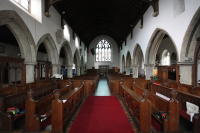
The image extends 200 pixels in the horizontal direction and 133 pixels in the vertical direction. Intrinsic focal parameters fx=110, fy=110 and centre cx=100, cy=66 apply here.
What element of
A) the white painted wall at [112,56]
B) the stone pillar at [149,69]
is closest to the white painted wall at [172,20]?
the stone pillar at [149,69]

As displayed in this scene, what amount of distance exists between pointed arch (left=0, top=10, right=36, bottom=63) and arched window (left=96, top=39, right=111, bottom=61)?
49.6ft

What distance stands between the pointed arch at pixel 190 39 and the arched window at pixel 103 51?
620 inches

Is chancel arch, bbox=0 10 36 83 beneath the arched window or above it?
beneath

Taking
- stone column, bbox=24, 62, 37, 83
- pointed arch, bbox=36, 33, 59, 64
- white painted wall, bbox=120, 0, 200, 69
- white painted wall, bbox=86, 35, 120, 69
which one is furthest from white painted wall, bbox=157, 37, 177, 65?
stone column, bbox=24, 62, 37, 83

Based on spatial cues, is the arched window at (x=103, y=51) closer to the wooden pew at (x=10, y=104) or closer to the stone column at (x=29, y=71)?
the stone column at (x=29, y=71)

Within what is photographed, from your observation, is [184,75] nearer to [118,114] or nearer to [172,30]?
[172,30]

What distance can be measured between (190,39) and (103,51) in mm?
16096

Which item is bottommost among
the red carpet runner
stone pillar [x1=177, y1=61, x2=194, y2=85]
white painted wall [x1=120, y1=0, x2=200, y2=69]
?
the red carpet runner

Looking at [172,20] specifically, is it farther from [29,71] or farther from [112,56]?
[112,56]

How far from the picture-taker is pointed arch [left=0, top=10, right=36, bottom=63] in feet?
12.9

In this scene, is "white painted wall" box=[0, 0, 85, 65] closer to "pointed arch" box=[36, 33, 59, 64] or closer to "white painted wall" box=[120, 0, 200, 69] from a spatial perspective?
"pointed arch" box=[36, 33, 59, 64]

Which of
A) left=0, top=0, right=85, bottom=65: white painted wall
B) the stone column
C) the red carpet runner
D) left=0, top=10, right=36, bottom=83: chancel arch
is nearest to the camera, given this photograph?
the red carpet runner

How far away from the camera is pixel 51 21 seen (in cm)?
634

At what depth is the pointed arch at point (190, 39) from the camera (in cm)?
372
